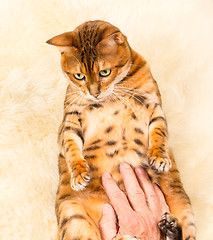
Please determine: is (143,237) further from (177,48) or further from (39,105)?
(177,48)

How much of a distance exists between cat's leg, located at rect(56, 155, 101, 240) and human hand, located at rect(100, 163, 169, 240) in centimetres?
8

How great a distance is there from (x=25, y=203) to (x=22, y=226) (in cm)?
10

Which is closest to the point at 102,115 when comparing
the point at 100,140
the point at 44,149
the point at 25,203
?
the point at 100,140

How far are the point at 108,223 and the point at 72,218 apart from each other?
163 mm

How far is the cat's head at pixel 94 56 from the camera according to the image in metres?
1.24

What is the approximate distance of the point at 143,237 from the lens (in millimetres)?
1280

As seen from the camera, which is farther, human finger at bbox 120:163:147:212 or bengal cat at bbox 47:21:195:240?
human finger at bbox 120:163:147:212

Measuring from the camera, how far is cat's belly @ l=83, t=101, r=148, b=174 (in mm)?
1407

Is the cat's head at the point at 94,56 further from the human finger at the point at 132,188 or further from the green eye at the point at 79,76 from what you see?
the human finger at the point at 132,188

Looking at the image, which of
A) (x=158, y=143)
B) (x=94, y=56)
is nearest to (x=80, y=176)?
(x=158, y=143)

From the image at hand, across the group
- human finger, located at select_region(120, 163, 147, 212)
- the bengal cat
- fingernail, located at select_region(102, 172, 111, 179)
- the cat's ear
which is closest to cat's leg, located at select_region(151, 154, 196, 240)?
the bengal cat

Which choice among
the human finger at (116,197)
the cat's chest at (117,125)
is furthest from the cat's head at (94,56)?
the human finger at (116,197)

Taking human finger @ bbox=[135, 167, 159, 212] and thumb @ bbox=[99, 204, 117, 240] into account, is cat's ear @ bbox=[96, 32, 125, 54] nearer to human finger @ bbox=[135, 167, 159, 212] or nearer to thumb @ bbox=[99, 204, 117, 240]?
human finger @ bbox=[135, 167, 159, 212]

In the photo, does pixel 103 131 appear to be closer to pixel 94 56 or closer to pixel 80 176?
pixel 80 176
